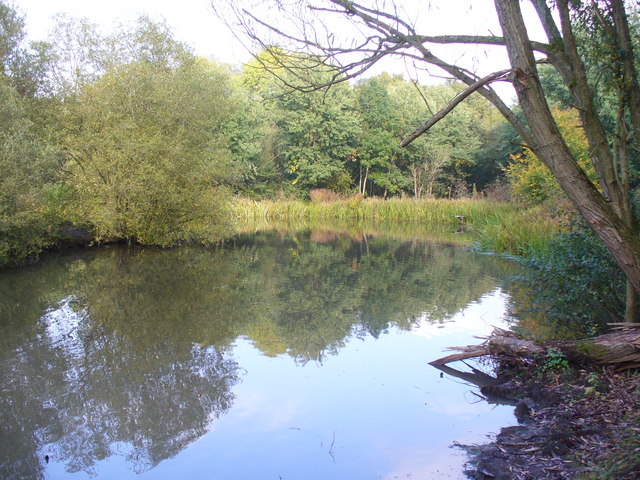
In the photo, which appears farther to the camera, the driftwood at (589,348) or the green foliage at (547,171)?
the green foliage at (547,171)

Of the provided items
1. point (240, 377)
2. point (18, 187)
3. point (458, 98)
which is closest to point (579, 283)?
point (458, 98)

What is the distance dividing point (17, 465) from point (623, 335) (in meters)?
4.57

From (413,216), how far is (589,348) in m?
23.6

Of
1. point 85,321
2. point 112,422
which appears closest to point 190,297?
point 85,321

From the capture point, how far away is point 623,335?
14.3 feet

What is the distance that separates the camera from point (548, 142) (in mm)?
A: 3373

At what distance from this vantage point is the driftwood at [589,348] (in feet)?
13.8

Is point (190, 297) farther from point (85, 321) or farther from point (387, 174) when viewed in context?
point (387, 174)

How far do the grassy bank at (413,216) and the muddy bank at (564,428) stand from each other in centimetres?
850

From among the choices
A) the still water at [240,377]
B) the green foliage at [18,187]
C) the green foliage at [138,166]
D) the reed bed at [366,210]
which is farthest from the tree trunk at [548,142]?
the reed bed at [366,210]

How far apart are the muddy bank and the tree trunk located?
3.24 feet

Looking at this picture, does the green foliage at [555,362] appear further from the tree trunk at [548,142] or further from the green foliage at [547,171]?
the green foliage at [547,171]

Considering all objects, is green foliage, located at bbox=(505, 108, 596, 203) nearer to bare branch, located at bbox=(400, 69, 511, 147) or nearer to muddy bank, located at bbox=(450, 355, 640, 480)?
muddy bank, located at bbox=(450, 355, 640, 480)

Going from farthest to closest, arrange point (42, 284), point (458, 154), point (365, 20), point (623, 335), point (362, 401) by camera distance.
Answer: point (458, 154) < point (42, 284) < point (362, 401) < point (623, 335) < point (365, 20)
